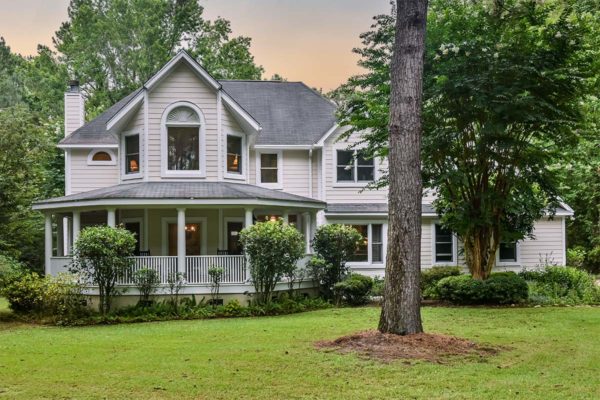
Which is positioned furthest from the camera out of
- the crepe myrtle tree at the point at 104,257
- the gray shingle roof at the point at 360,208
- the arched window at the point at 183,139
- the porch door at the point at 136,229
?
the gray shingle roof at the point at 360,208

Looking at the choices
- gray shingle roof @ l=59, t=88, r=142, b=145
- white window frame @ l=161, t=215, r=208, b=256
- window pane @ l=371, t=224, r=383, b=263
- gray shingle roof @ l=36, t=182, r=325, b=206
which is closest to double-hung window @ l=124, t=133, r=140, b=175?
gray shingle roof @ l=36, t=182, r=325, b=206

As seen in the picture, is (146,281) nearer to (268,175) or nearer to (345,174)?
(268,175)

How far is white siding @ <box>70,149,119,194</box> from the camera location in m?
23.7

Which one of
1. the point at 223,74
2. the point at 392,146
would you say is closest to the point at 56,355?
the point at 392,146

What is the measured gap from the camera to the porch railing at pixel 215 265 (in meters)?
17.8

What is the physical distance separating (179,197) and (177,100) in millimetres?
4105

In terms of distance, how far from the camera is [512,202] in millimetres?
17594

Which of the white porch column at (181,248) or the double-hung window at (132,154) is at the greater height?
the double-hung window at (132,154)

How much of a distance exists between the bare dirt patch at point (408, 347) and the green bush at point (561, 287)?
8861 millimetres

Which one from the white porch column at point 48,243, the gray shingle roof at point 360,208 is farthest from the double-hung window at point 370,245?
the white porch column at point 48,243

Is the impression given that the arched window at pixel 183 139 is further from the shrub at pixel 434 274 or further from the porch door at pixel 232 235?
the shrub at pixel 434 274

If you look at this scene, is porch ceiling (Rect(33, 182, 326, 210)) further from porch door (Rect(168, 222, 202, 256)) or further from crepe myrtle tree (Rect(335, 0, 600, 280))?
crepe myrtle tree (Rect(335, 0, 600, 280))

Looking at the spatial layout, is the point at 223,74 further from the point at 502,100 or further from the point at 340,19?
the point at 502,100

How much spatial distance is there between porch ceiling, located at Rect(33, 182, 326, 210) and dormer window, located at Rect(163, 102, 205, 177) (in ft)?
2.01
